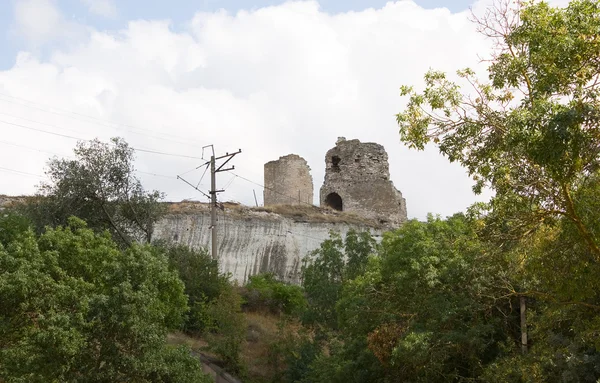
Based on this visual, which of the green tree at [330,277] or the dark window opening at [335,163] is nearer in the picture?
the green tree at [330,277]

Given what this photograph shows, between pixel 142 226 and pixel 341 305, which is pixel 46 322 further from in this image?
pixel 142 226

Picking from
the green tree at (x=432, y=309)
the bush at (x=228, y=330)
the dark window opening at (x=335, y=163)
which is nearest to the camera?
the green tree at (x=432, y=309)

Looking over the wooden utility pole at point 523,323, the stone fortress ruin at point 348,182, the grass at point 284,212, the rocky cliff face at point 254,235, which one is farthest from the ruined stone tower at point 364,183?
the wooden utility pole at point 523,323

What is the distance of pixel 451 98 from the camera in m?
11.1

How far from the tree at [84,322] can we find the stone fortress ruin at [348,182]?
2427 cm

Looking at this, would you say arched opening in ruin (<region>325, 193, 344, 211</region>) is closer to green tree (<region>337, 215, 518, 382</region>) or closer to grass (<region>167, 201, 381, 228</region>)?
grass (<region>167, 201, 381, 228</region>)

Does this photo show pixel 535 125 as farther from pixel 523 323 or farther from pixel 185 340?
pixel 185 340

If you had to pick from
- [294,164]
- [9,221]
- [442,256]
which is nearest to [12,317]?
[9,221]

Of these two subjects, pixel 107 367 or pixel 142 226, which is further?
pixel 142 226

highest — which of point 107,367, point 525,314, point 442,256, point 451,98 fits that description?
point 451,98

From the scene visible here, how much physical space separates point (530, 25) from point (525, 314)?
7305mm

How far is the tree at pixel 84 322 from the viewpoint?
13367mm

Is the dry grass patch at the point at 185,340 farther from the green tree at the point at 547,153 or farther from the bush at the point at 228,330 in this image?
the green tree at the point at 547,153

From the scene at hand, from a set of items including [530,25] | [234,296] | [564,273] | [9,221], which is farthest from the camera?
[234,296]
